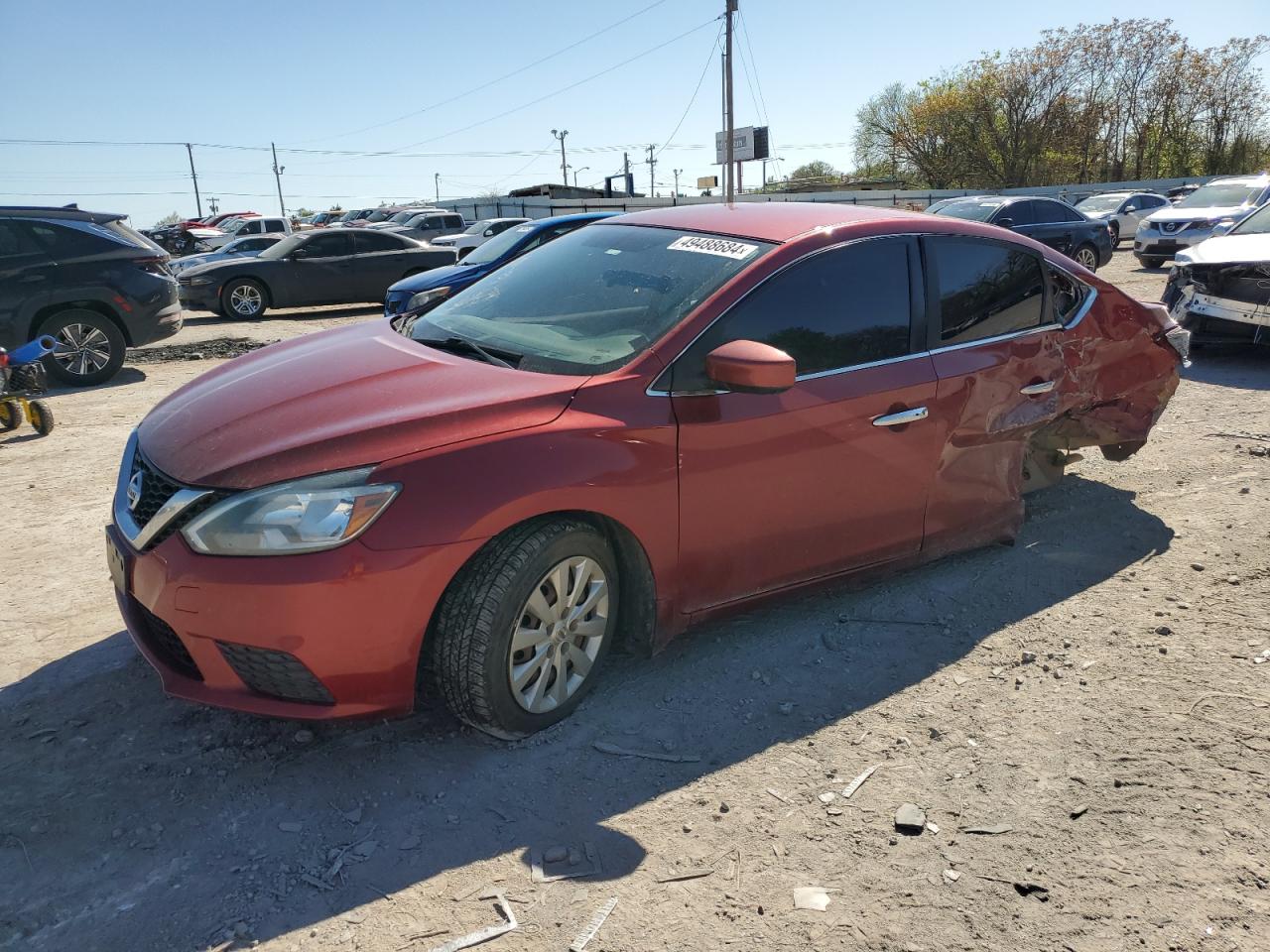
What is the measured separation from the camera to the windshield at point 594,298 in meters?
3.38

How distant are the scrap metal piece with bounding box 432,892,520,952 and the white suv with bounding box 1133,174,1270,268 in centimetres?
1910

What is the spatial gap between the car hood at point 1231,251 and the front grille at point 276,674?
28.9 ft

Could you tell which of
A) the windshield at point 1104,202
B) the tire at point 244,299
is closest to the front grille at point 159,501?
the tire at point 244,299

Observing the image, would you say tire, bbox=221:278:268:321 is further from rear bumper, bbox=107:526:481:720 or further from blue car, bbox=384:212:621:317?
rear bumper, bbox=107:526:481:720

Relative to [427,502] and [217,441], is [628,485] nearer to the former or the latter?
[427,502]

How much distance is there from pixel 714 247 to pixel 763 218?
38 cm

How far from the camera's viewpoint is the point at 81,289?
9.38m

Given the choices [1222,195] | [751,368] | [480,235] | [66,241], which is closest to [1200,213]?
[1222,195]

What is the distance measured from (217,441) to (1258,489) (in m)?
5.51

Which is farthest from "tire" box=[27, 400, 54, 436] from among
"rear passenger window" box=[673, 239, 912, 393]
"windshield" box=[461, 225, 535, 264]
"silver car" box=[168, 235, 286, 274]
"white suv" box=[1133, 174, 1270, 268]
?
"white suv" box=[1133, 174, 1270, 268]

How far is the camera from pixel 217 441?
294 centimetres

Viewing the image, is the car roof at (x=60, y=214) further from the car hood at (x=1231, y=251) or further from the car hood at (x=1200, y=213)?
the car hood at (x=1200, y=213)

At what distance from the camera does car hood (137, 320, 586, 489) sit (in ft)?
9.07

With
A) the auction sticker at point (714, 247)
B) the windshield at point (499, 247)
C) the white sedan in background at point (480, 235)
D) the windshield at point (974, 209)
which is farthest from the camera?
the white sedan in background at point (480, 235)
